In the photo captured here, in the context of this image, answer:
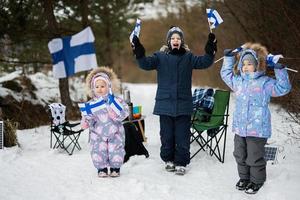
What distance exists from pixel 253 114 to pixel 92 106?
2015 millimetres

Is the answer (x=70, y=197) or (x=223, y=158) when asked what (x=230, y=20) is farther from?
(x=70, y=197)

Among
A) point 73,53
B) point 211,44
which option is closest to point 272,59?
point 211,44

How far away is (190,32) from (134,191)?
13.2 meters

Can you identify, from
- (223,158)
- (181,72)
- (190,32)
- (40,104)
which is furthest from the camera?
(190,32)

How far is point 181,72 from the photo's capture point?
5.47 m

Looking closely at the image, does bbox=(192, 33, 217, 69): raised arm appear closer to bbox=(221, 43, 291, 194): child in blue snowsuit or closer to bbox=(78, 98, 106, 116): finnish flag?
bbox=(221, 43, 291, 194): child in blue snowsuit

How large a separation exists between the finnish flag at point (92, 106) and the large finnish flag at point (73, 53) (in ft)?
14.0

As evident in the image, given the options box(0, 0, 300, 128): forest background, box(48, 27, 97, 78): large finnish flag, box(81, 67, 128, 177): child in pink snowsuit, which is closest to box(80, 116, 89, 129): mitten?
box(81, 67, 128, 177): child in pink snowsuit

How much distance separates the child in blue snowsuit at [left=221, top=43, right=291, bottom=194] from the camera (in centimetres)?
466

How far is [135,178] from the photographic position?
209 inches

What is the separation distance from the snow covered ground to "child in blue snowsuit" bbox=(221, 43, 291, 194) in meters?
0.27

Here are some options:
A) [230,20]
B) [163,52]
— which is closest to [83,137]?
[163,52]

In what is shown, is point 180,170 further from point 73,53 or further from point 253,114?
point 73,53

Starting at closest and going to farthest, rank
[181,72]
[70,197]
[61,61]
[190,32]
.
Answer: [70,197], [181,72], [61,61], [190,32]
